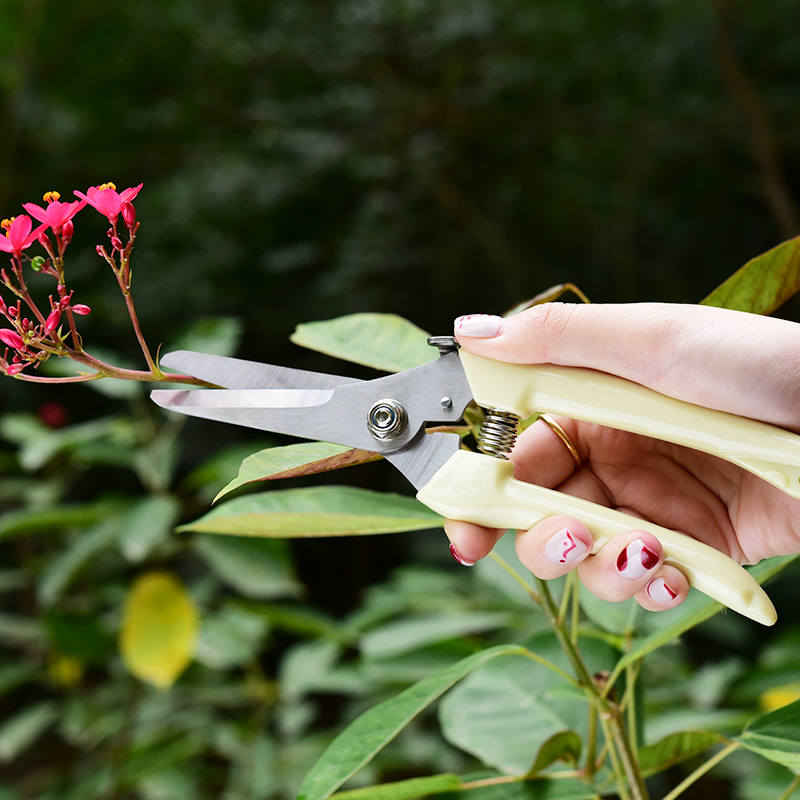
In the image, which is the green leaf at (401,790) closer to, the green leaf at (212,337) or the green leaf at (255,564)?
Answer: the green leaf at (255,564)

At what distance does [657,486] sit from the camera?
53 centimetres

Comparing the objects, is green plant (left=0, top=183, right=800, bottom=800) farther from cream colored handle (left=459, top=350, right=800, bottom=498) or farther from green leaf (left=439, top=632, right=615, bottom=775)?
cream colored handle (left=459, top=350, right=800, bottom=498)

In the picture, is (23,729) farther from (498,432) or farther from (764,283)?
(764,283)

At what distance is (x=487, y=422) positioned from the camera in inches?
16.8

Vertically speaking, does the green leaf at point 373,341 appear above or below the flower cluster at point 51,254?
below

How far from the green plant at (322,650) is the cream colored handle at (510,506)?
67 mm

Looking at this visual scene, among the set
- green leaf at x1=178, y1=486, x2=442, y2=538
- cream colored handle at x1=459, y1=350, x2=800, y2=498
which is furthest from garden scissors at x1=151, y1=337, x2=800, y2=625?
green leaf at x1=178, y1=486, x2=442, y2=538

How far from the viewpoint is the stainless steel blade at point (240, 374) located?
0.44m

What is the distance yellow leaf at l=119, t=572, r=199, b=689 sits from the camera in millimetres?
1019

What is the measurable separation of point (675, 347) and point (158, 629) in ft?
3.08

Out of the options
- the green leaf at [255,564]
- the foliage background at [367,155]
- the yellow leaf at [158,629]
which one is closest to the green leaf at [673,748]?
the green leaf at [255,564]

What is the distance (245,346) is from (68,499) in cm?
81

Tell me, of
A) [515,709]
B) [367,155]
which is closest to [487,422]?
[515,709]

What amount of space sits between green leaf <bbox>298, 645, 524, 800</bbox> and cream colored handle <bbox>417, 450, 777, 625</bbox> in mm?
115
